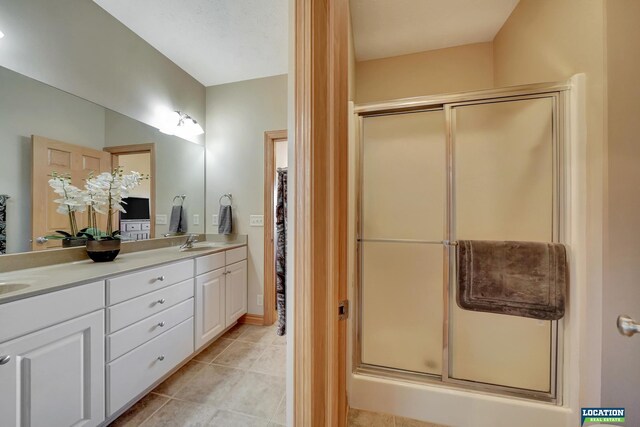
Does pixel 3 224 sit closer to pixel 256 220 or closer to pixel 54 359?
pixel 54 359

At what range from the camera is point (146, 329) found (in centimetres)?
139

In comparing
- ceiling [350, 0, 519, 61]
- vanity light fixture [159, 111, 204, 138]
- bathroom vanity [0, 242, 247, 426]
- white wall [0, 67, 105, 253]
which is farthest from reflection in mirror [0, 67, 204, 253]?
ceiling [350, 0, 519, 61]

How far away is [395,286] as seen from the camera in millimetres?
1816

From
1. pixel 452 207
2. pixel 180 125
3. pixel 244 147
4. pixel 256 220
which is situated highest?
pixel 180 125

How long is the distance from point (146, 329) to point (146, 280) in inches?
11.7

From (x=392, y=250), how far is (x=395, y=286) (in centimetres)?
29

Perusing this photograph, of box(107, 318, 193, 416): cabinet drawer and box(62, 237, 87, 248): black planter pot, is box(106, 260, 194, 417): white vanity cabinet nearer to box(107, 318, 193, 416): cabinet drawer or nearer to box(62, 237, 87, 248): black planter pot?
box(107, 318, 193, 416): cabinet drawer

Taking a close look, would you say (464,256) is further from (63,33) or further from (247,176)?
(63,33)

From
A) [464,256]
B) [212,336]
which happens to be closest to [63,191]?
[212,336]

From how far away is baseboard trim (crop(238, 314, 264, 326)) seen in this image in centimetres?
248

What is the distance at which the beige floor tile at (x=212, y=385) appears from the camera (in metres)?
1.49

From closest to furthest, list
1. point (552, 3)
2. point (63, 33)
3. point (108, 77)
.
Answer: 1. point (552, 3)
2. point (63, 33)
3. point (108, 77)

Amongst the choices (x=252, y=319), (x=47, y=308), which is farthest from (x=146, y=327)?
(x=252, y=319)

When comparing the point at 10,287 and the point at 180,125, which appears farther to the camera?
the point at 180,125
